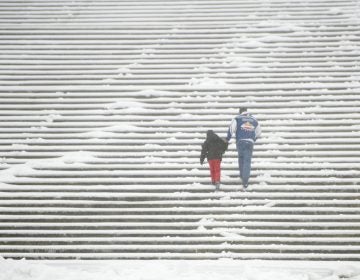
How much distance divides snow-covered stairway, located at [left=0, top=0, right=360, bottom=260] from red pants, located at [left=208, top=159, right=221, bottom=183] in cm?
23

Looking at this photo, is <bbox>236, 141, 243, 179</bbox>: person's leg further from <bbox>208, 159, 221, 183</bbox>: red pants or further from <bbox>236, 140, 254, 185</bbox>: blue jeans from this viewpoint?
<bbox>208, 159, 221, 183</bbox>: red pants

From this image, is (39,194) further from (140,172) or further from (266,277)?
(266,277)

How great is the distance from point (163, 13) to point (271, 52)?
2990 millimetres

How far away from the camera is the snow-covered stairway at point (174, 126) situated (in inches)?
207

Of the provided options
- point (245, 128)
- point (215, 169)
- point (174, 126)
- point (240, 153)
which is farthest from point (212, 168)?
point (174, 126)

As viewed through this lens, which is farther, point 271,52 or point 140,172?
point 271,52

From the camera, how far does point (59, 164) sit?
6.21 m

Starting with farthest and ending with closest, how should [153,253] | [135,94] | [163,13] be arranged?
[163,13], [135,94], [153,253]

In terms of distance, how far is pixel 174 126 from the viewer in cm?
679

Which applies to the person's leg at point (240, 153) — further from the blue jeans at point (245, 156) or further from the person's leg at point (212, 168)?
the person's leg at point (212, 168)

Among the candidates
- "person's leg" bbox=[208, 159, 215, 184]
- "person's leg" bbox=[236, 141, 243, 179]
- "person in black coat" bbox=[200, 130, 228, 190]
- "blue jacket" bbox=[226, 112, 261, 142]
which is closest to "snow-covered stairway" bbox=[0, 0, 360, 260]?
"person's leg" bbox=[208, 159, 215, 184]

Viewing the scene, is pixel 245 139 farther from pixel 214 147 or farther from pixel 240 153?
pixel 214 147

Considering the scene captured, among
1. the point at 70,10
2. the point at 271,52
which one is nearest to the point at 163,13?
the point at 70,10

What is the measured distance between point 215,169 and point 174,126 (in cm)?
152
